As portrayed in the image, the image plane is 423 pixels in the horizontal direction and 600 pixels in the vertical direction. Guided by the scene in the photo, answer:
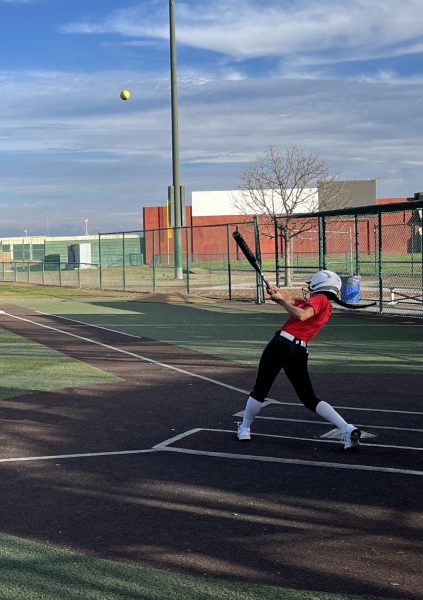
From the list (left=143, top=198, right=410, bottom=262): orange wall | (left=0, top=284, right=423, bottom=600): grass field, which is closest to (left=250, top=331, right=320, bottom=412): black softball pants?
(left=0, top=284, right=423, bottom=600): grass field

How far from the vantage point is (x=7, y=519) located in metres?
5.96

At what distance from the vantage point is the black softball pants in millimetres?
7832

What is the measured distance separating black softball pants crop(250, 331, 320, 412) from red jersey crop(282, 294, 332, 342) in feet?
0.35

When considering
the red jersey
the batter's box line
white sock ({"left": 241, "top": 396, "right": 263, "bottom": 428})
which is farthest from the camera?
white sock ({"left": 241, "top": 396, "right": 263, "bottom": 428})

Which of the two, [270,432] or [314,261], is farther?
[314,261]

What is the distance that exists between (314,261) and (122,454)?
4632 cm

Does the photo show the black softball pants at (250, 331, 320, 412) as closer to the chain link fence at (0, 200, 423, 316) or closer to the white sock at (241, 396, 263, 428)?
the white sock at (241, 396, 263, 428)

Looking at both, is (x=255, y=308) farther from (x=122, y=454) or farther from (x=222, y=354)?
(x=122, y=454)

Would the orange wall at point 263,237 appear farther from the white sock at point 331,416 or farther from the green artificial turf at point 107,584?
the green artificial turf at point 107,584

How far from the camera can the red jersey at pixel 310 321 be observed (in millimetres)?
7726

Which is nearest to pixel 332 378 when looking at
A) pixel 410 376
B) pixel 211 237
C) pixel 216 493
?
pixel 410 376

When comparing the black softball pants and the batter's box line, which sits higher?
the black softball pants

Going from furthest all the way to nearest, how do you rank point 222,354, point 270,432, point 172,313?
point 172,313, point 222,354, point 270,432

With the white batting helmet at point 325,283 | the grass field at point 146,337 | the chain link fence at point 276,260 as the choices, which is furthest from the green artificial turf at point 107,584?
the chain link fence at point 276,260
